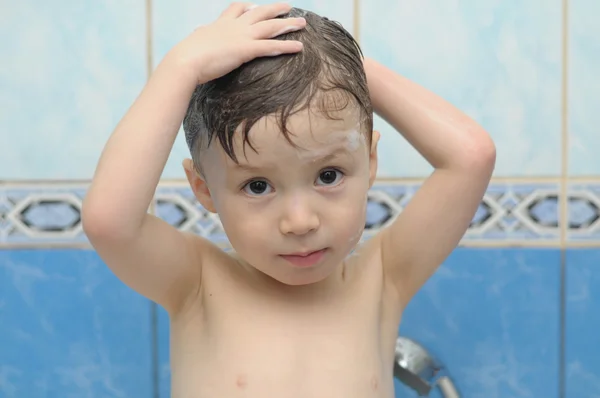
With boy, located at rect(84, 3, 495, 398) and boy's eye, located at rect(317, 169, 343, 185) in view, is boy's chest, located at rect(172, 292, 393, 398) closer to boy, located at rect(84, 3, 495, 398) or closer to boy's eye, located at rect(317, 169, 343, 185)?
boy, located at rect(84, 3, 495, 398)

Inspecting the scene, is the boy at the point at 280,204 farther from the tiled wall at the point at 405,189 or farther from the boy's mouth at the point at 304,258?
the tiled wall at the point at 405,189

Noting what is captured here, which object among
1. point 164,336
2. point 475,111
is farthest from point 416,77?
point 164,336

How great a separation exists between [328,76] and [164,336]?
553 millimetres

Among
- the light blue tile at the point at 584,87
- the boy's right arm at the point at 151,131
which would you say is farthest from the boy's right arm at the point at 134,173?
the light blue tile at the point at 584,87

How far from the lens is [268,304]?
0.84 metres

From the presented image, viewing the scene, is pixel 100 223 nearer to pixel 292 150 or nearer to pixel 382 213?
pixel 292 150

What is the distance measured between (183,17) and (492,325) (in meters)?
0.62

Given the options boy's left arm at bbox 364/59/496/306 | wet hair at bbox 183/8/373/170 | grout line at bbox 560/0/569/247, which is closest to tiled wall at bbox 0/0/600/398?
grout line at bbox 560/0/569/247

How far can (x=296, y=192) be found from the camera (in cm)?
74

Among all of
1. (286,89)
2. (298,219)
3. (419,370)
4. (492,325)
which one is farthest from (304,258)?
(492,325)

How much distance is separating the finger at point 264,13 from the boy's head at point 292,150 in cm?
1

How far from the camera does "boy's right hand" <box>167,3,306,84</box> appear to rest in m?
0.72

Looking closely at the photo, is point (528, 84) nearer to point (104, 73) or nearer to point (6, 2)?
point (104, 73)

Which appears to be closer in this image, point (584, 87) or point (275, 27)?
point (275, 27)
